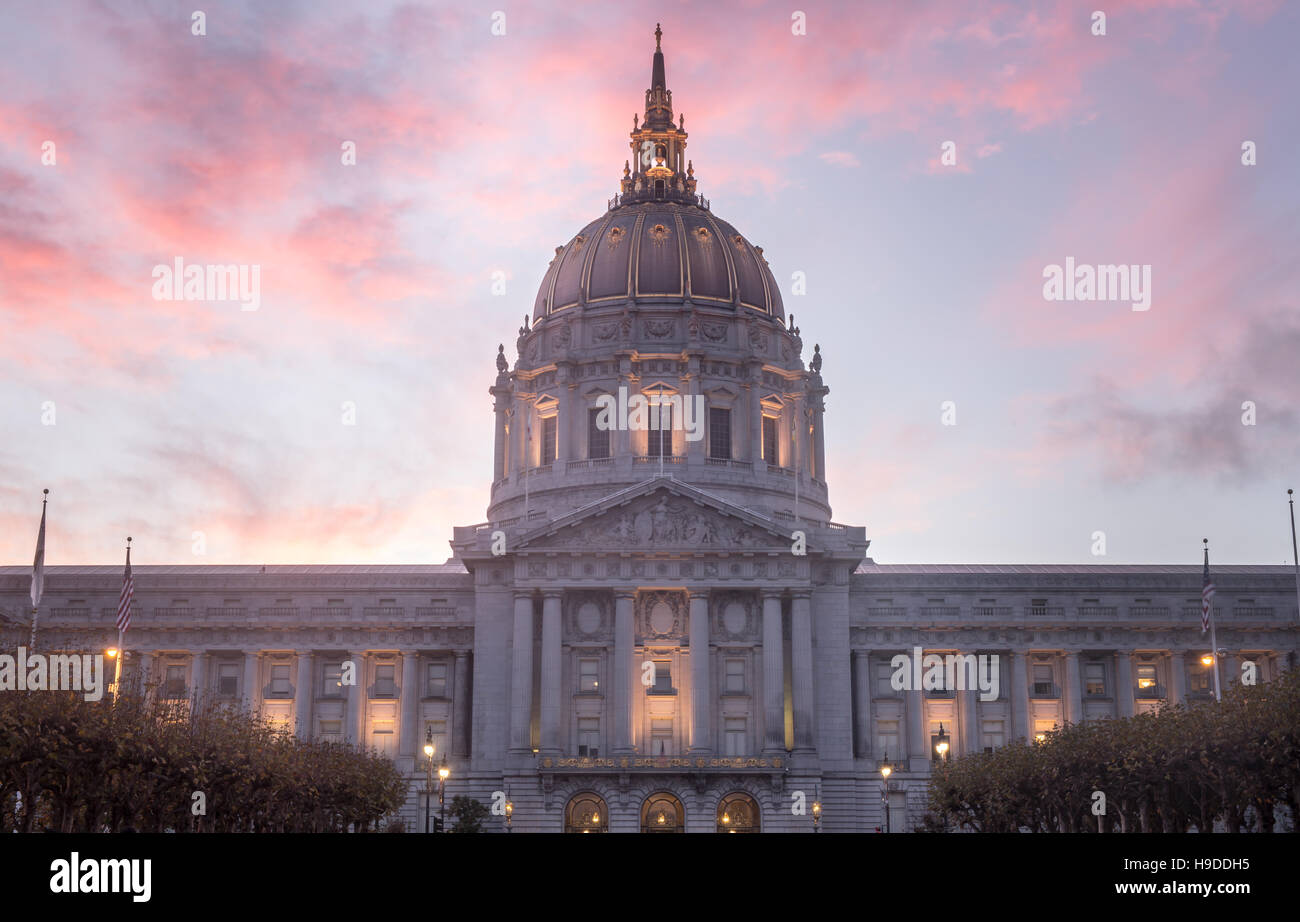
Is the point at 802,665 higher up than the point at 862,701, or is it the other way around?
the point at 802,665


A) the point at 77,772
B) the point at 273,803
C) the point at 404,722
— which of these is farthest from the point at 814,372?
the point at 77,772

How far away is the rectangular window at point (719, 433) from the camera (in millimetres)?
119375

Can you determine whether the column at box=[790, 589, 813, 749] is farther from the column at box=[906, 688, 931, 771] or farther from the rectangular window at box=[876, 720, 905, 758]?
the column at box=[906, 688, 931, 771]

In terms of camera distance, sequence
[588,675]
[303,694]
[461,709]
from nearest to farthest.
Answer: [588,675] < [461,709] < [303,694]

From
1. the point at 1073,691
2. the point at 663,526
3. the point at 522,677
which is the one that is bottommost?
the point at 1073,691

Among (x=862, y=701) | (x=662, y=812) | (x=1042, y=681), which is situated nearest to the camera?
(x=662, y=812)

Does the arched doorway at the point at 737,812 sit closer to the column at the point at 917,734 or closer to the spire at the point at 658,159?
the column at the point at 917,734

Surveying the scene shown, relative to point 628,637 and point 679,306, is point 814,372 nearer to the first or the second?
point 679,306

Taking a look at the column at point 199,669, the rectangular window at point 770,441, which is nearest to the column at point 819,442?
Answer: the rectangular window at point 770,441

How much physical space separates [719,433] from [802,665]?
103ft

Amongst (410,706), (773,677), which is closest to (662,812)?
(773,677)

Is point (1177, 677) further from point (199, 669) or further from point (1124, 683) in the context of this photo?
point (199, 669)

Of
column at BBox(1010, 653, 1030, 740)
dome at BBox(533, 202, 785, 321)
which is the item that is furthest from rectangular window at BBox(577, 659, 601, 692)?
dome at BBox(533, 202, 785, 321)

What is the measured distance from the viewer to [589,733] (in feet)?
307
